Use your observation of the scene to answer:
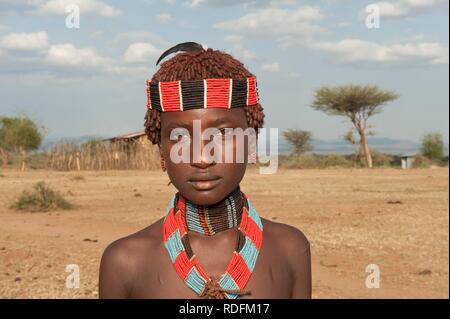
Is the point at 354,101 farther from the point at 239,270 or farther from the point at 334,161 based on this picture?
the point at 239,270

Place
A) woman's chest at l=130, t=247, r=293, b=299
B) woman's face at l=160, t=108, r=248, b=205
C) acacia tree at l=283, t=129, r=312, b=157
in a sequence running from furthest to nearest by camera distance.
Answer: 1. acacia tree at l=283, t=129, r=312, b=157
2. woman's chest at l=130, t=247, r=293, b=299
3. woman's face at l=160, t=108, r=248, b=205

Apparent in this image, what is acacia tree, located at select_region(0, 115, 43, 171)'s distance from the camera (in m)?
27.3

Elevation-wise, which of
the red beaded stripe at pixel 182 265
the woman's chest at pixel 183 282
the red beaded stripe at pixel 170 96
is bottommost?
the woman's chest at pixel 183 282

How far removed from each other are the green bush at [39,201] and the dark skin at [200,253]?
9790mm

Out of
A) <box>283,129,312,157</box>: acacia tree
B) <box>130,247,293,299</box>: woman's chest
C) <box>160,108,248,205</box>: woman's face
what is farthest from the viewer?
<box>283,129,312,157</box>: acacia tree

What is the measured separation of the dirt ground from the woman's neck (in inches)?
158

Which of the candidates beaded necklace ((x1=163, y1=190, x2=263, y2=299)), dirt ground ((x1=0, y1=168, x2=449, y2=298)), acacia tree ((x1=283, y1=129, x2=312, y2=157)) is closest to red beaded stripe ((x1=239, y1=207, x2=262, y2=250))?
beaded necklace ((x1=163, y1=190, x2=263, y2=299))

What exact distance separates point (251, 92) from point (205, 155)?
291 mm

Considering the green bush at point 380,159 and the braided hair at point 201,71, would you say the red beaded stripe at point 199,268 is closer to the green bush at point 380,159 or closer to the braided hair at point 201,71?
the braided hair at point 201,71

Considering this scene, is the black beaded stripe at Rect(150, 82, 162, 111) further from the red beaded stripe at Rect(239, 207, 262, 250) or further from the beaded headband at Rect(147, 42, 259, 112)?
the red beaded stripe at Rect(239, 207, 262, 250)

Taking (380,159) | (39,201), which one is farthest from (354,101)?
(39,201)

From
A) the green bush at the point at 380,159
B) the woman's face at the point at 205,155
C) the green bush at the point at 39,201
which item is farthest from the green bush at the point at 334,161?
the woman's face at the point at 205,155

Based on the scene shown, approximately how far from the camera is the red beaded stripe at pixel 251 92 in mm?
2145
